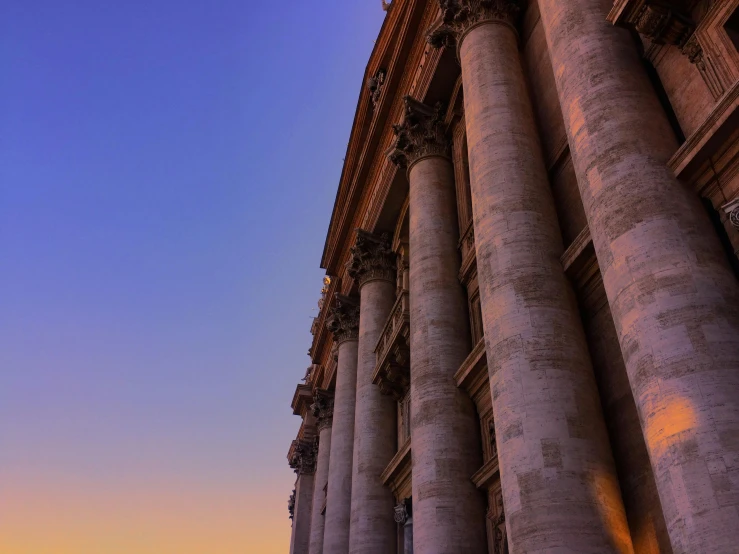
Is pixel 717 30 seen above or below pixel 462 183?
below

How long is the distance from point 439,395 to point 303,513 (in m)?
25.1

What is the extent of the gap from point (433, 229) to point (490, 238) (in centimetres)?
510

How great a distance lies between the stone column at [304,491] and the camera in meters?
35.2

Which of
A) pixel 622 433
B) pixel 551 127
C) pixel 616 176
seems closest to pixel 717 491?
pixel 622 433

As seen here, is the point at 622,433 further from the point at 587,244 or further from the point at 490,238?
the point at 490,238

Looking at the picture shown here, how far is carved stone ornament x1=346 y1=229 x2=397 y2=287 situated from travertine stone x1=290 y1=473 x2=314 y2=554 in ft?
58.6

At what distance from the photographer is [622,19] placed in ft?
31.1

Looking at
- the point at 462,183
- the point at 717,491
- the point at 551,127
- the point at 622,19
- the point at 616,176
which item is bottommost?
the point at 717,491

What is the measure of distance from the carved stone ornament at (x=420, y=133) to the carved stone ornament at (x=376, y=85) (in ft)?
14.4

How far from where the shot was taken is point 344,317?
25797 mm

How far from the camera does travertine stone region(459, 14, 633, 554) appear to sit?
8.23 meters

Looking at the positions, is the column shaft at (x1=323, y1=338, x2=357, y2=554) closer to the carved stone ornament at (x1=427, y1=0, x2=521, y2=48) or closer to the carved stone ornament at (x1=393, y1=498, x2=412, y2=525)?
the carved stone ornament at (x1=393, y1=498, x2=412, y2=525)

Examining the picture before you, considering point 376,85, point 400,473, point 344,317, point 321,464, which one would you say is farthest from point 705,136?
point 321,464

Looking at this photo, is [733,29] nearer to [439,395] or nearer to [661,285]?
[661,285]
